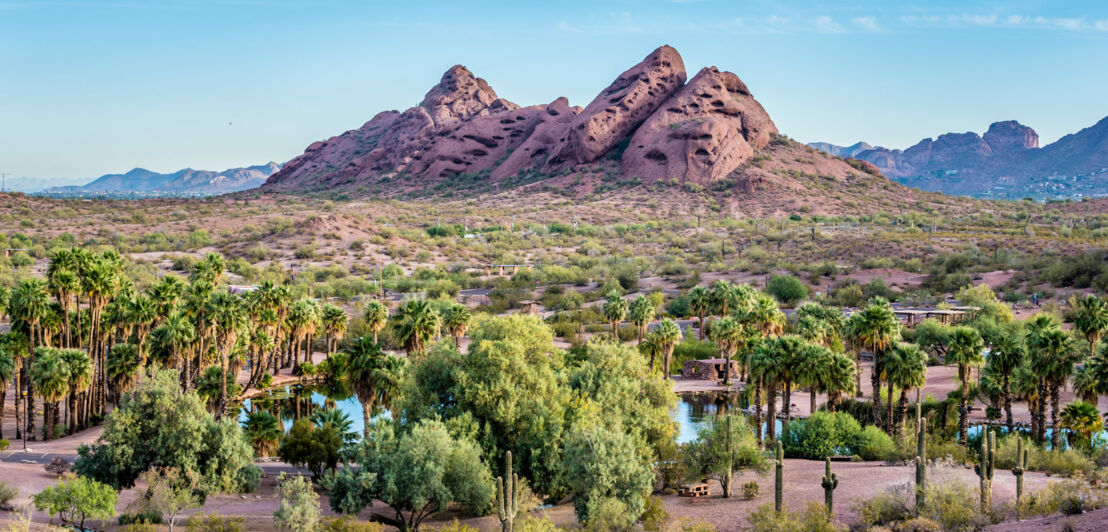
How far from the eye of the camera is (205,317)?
3353cm

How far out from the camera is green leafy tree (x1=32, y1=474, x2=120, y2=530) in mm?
23719

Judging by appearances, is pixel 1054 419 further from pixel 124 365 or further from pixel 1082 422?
pixel 124 365

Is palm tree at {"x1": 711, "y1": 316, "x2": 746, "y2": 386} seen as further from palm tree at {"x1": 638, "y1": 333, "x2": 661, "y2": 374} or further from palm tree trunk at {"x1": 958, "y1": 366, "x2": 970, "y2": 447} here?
palm tree trunk at {"x1": 958, "y1": 366, "x2": 970, "y2": 447}

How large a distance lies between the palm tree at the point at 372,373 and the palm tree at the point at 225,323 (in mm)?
4433

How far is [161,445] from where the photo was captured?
86.6 ft

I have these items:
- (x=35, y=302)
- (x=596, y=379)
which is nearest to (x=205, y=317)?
(x=35, y=302)

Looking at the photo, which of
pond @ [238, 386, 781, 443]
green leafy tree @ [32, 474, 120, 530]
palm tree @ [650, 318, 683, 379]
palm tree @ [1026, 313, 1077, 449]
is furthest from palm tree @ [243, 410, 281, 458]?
palm tree @ [1026, 313, 1077, 449]

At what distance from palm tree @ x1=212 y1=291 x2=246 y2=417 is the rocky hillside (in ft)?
370

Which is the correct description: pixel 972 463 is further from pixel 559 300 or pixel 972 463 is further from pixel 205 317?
pixel 559 300

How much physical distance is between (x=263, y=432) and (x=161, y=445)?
21.5ft

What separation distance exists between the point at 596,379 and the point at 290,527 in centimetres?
1076

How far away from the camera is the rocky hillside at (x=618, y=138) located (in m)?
147

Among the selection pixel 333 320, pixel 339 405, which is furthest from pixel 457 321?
pixel 333 320

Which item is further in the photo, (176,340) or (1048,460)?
(176,340)
